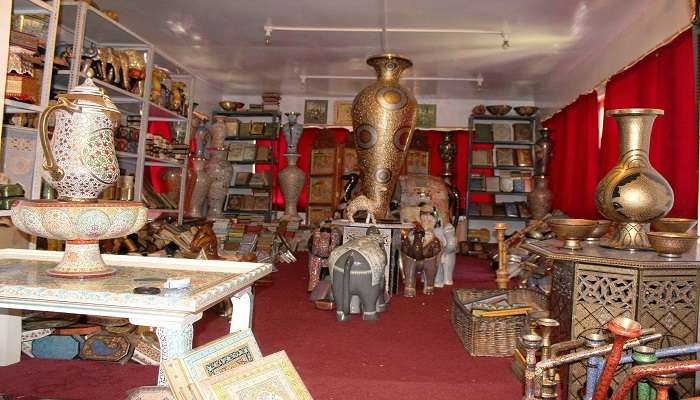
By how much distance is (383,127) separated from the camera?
4.28 m

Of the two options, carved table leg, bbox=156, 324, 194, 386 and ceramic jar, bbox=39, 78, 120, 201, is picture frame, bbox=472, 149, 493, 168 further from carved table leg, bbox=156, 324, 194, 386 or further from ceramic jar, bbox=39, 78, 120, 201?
carved table leg, bbox=156, 324, 194, 386

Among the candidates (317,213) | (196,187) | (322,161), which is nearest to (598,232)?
(196,187)

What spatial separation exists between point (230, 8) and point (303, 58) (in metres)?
1.65

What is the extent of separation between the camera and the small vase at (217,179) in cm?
637

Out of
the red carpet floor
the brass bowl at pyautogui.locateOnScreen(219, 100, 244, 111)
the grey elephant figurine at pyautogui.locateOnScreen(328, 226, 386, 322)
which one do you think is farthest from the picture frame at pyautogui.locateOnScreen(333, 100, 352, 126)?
the grey elephant figurine at pyautogui.locateOnScreen(328, 226, 386, 322)

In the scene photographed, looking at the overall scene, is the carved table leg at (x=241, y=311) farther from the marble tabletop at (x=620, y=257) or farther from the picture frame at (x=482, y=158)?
the picture frame at (x=482, y=158)

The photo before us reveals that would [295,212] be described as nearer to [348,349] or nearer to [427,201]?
[427,201]

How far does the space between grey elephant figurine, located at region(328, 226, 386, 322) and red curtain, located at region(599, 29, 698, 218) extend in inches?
76.2

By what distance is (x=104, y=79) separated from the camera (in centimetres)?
335

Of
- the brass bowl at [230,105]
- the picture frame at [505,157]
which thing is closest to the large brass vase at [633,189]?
the picture frame at [505,157]

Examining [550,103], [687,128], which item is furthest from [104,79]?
[550,103]

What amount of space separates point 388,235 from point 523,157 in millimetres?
4472

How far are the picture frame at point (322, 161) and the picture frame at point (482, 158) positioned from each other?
2.13 m

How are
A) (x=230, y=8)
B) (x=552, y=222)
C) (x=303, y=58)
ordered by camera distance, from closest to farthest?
(x=552, y=222) → (x=230, y=8) → (x=303, y=58)
